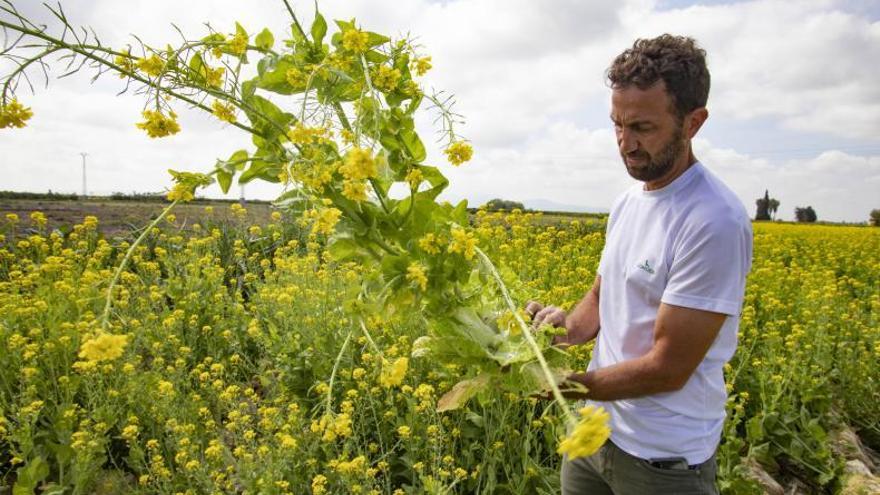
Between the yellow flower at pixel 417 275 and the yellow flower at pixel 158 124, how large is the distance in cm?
63

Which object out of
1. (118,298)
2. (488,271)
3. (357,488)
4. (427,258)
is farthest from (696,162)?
(118,298)

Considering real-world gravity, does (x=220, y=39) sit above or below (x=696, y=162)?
above

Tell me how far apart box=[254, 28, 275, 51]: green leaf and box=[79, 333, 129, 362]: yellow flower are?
80 cm

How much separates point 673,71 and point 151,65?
4.39 ft

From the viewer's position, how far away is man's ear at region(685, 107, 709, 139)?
167 cm

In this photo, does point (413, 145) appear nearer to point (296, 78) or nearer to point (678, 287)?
point (296, 78)

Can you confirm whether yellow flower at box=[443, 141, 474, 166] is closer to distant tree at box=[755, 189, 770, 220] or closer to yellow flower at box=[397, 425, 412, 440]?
yellow flower at box=[397, 425, 412, 440]

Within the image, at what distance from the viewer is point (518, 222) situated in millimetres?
7164

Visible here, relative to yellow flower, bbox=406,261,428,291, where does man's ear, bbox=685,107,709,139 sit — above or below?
above

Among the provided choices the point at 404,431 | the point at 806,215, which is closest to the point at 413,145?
the point at 404,431

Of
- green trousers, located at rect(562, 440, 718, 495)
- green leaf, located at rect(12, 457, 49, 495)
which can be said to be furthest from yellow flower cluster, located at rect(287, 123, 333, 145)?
green leaf, located at rect(12, 457, 49, 495)

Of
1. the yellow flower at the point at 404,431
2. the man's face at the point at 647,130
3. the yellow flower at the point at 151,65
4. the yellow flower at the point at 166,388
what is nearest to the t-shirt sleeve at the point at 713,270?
the man's face at the point at 647,130

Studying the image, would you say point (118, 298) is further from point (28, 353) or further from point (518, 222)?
point (518, 222)

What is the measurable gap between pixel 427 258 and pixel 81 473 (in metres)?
2.31
